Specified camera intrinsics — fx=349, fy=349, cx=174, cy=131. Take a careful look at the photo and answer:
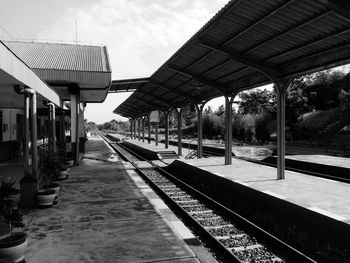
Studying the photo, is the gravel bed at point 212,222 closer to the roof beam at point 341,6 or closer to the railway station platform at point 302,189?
the railway station platform at point 302,189

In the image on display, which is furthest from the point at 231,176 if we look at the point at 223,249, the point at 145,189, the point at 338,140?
the point at 338,140

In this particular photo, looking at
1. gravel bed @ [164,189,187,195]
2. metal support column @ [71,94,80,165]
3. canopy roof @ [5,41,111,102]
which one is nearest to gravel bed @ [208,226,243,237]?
gravel bed @ [164,189,187,195]

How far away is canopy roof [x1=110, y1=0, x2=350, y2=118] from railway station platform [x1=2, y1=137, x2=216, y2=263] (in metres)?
5.27

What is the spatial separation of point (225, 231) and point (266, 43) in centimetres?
574

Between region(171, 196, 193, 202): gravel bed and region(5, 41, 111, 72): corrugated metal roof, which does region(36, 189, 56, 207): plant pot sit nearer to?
region(171, 196, 193, 202): gravel bed

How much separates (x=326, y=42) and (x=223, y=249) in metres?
6.11

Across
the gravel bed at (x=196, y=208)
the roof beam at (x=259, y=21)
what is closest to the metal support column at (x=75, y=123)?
the gravel bed at (x=196, y=208)

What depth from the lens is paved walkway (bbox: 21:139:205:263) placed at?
18.3 feet

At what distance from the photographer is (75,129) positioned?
63.5 feet

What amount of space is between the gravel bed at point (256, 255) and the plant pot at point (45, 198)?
4.81 metres

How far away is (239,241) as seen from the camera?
7.39m

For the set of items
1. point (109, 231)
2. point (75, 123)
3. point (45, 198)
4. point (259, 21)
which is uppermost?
point (259, 21)

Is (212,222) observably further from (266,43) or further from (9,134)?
(9,134)

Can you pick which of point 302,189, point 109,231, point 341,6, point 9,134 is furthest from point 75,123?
point 341,6
